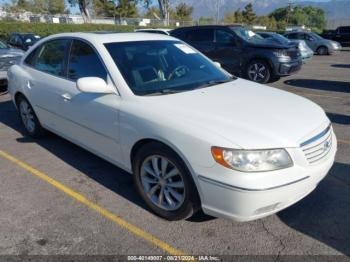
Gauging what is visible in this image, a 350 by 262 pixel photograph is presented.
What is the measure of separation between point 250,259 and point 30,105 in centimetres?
386

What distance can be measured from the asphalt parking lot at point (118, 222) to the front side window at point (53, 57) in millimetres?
1171

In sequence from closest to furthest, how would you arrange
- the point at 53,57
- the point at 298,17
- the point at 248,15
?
the point at 53,57 → the point at 248,15 → the point at 298,17

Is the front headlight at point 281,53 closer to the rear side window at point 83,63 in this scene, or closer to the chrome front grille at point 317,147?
the rear side window at point 83,63

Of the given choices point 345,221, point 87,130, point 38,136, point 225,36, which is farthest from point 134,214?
point 225,36

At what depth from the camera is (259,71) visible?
34.4 ft

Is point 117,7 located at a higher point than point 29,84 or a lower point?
higher

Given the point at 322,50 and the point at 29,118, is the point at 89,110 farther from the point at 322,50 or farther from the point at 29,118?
the point at 322,50

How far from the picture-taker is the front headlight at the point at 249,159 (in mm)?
2666

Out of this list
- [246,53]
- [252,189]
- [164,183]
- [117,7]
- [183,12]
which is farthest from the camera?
[183,12]

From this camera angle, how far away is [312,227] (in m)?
3.19

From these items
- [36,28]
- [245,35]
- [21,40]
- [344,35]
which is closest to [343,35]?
[344,35]

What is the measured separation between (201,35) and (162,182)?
340 inches

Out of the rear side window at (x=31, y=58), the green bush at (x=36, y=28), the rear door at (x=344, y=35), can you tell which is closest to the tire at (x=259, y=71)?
the rear side window at (x=31, y=58)

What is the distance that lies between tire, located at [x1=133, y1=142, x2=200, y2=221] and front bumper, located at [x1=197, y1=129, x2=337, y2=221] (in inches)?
6.9
